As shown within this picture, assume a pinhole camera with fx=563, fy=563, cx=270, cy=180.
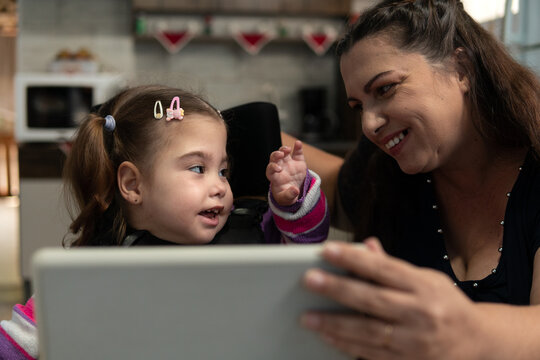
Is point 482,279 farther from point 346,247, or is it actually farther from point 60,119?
point 60,119

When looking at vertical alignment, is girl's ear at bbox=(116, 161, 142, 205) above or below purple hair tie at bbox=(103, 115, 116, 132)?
below

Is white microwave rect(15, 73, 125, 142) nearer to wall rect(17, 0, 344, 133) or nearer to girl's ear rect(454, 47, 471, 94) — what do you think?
wall rect(17, 0, 344, 133)

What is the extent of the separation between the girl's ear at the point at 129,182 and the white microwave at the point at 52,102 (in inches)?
90.2

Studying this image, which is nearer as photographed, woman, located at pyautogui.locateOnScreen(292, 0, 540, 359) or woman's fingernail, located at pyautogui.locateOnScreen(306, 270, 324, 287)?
woman's fingernail, located at pyautogui.locateOnScreen(306, 270, 324, 287)

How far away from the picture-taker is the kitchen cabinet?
12.5 ft

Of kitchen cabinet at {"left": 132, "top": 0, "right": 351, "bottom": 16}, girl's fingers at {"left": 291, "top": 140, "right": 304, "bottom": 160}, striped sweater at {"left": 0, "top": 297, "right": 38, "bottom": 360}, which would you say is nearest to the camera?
striped sweater at {"left": 0, "top": 297, "right": 38, "bottom": 360}

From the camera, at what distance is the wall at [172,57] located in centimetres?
391

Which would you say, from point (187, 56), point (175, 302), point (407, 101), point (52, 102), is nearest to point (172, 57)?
point (187, 56)

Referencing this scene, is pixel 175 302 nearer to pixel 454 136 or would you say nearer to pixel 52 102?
pixel 454 136

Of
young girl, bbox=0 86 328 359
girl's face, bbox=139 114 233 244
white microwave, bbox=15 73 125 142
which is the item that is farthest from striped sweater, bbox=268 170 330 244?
white microwave, bbox=15 73 125 142

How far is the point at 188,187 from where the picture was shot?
116cm

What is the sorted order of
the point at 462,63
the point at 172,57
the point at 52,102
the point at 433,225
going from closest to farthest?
1. the point at 462,63
2. the point at 433,225
3. the point at 52,102
4. the point at 172,57

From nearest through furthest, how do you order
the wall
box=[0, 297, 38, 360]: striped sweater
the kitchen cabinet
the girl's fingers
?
box=[0, 297, 38, 360]: striped sweater → the girl's fingers → the kitchen cabinet → the wall

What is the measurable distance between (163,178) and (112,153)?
17cm
